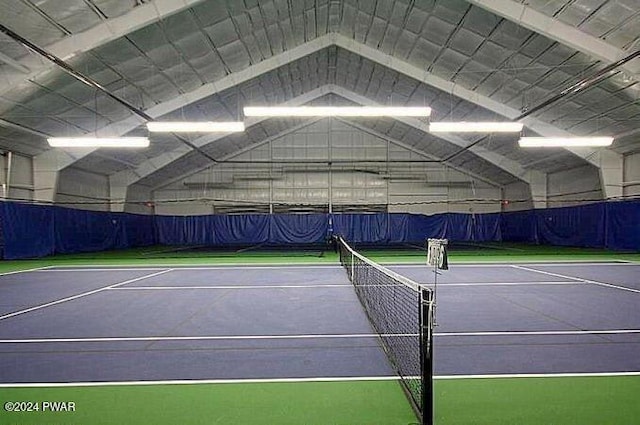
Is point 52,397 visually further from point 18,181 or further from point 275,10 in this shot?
point 18,181

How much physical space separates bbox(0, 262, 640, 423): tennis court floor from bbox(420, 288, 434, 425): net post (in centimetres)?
45

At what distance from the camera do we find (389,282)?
32.1ft

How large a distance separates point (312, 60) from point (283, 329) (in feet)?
58.3

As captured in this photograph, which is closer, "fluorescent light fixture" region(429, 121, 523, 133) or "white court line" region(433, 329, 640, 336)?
"white court line" region(433, 329, 640, 336)

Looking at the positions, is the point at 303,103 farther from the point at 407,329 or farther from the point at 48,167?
the point at 407,329

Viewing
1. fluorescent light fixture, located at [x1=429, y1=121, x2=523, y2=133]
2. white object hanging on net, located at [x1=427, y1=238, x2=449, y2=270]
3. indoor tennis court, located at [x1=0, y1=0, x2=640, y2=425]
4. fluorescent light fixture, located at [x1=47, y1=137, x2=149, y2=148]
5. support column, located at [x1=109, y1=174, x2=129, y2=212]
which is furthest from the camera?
support column, located at [x1=109, y1=174, x2=129, y2=212]

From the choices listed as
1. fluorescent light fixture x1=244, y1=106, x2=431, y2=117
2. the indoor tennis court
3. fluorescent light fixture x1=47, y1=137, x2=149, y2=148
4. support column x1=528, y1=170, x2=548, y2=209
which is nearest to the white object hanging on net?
the indoor tennis court

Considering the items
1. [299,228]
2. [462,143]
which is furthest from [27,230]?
[462,143]

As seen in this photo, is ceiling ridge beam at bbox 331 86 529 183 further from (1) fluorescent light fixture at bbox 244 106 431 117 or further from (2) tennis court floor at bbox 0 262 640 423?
(2) tennis court floor at bbox 0 262 640 423

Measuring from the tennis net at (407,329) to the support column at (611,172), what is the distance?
59.3ft

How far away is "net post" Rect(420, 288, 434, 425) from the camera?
350 cm

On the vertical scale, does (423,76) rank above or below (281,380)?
above

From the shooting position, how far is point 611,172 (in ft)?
76.0

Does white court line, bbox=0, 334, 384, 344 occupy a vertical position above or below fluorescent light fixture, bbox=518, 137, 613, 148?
below
